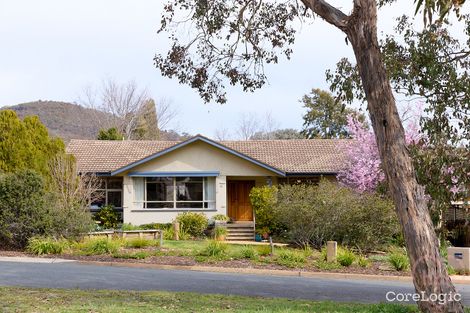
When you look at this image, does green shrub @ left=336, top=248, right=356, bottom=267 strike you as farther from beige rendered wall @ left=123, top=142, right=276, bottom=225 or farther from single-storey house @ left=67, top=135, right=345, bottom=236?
beige rendered wall @ left=123, top=142, right=276, bottom=225

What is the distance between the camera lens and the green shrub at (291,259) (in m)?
18.2

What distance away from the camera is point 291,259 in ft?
60.8

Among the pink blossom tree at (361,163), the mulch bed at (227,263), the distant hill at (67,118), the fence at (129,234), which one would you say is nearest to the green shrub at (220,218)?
the fence at (129,234)

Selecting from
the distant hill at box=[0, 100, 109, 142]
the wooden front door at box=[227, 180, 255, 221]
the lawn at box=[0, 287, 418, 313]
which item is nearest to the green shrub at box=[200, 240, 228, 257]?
the lawn at box=[0, 287, 418, 313]

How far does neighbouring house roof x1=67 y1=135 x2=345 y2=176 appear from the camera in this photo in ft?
103

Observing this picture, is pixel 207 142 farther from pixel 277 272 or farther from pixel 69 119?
pixel 69 119

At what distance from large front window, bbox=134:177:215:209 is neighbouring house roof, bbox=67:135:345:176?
1.50m

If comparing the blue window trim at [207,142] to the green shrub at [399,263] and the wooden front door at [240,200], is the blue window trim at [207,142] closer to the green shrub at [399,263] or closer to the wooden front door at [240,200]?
the wooden front door at [240,200]

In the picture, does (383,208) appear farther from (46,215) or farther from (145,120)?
(145,120)

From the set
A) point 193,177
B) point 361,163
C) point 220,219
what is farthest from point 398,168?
point 193,177

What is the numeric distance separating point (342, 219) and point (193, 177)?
11705 millimetres

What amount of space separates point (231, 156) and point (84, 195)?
27.0ft

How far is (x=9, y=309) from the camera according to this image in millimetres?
9836

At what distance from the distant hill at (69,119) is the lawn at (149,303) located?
4611 centimetres
